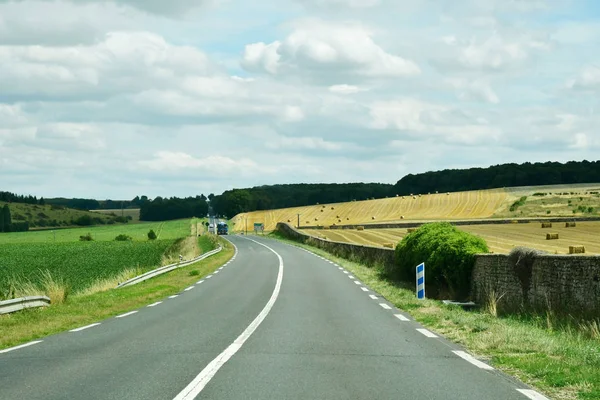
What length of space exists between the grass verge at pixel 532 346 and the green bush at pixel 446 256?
3.26 meters

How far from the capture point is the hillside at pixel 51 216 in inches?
5773

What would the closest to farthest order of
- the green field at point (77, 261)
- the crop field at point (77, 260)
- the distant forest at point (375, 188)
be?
the green field at point (77, 261), the crop field at point (77, 260), the distant forest at point (375, 188)

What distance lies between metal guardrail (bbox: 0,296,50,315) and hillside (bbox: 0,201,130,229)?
5220 inches

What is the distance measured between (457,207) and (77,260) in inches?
2305

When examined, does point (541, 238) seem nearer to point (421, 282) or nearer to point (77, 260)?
point (77, 260)

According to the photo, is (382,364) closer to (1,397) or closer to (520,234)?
(1,397)

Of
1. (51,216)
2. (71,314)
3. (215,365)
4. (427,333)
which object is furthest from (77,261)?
(51,216)

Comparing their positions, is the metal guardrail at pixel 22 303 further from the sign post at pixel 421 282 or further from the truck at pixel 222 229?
the truck at pixel 222 229

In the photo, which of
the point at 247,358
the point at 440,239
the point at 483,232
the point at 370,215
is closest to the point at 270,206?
the point at 370,215

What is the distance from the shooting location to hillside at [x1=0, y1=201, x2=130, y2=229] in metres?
147

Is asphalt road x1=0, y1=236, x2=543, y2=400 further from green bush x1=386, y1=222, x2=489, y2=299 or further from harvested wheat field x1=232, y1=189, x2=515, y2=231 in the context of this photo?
harvested wheat field x1=232, y1=189, x2=515, y2=231

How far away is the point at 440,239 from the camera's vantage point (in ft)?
72.2

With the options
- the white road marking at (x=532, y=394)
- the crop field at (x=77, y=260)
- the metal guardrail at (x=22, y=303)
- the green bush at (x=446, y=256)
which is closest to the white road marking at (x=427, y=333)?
the white road marking at (x=532, y=394)

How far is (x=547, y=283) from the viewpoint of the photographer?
48.1 ft
